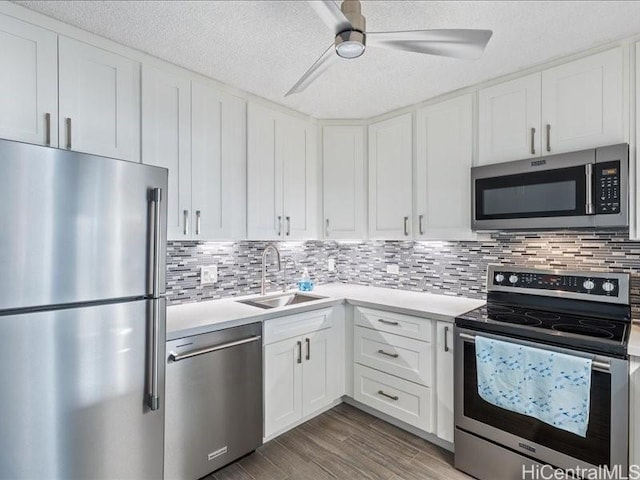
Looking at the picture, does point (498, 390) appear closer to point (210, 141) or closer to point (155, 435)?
point (155, 435)

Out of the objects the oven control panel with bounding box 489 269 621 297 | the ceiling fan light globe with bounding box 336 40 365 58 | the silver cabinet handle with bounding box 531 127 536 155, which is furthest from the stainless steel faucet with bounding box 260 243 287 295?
the silver cabinet handle with bounding box 531 127 536 155

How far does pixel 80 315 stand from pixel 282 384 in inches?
51.3

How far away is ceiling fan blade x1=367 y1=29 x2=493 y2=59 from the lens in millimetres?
1321

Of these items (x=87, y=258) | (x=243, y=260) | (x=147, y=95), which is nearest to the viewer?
(x=87, y=258)

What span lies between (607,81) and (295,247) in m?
2.39

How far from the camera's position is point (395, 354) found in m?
2.40

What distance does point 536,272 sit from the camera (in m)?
2.18

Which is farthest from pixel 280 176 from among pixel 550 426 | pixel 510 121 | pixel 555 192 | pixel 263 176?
pixel 550 426

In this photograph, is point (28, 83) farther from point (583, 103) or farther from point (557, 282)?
point (557, 282)

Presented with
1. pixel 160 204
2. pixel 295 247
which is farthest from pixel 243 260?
pixel 160 204

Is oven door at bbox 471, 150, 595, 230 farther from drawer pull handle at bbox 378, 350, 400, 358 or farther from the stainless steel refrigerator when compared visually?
the stainless steel refrigerator

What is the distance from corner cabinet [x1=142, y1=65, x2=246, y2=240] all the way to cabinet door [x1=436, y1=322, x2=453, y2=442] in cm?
149

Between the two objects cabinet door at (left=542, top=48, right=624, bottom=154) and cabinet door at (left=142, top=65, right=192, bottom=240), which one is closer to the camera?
cabinet door at (left=542, top=48, right=624, bottom=154)

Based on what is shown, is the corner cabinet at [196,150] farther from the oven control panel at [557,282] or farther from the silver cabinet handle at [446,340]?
the oven control panel at [557,282]
